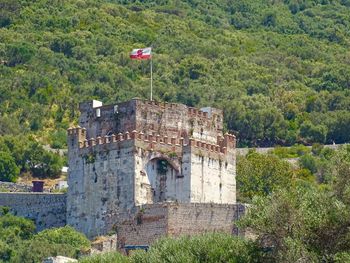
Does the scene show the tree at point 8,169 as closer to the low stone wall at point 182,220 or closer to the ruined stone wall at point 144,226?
the ruined stone wall at point 144,226

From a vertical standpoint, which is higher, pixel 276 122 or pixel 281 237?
pixel 276 122

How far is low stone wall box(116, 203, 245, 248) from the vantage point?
75.2m

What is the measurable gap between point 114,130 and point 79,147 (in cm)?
180

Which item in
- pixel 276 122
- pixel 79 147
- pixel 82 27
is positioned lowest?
pixel 79 147

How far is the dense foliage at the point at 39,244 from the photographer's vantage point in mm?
75750

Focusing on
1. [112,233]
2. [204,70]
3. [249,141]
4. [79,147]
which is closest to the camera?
[112,233]

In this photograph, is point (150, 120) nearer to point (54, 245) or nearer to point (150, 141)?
point (150, 141)

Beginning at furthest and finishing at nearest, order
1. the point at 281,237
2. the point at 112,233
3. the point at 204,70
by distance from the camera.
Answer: the point at 204,70 < the point at 112,233 < the point at 281,237

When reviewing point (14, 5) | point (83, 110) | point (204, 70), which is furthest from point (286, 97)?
point (83, 110)

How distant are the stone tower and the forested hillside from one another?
1734 inches

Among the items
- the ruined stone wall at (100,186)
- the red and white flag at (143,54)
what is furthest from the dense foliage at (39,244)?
the red and white flag at (143,54)

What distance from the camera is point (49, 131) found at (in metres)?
133

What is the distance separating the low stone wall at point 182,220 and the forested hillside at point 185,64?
1987 inches

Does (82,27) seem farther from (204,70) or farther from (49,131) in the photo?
(49,131)
